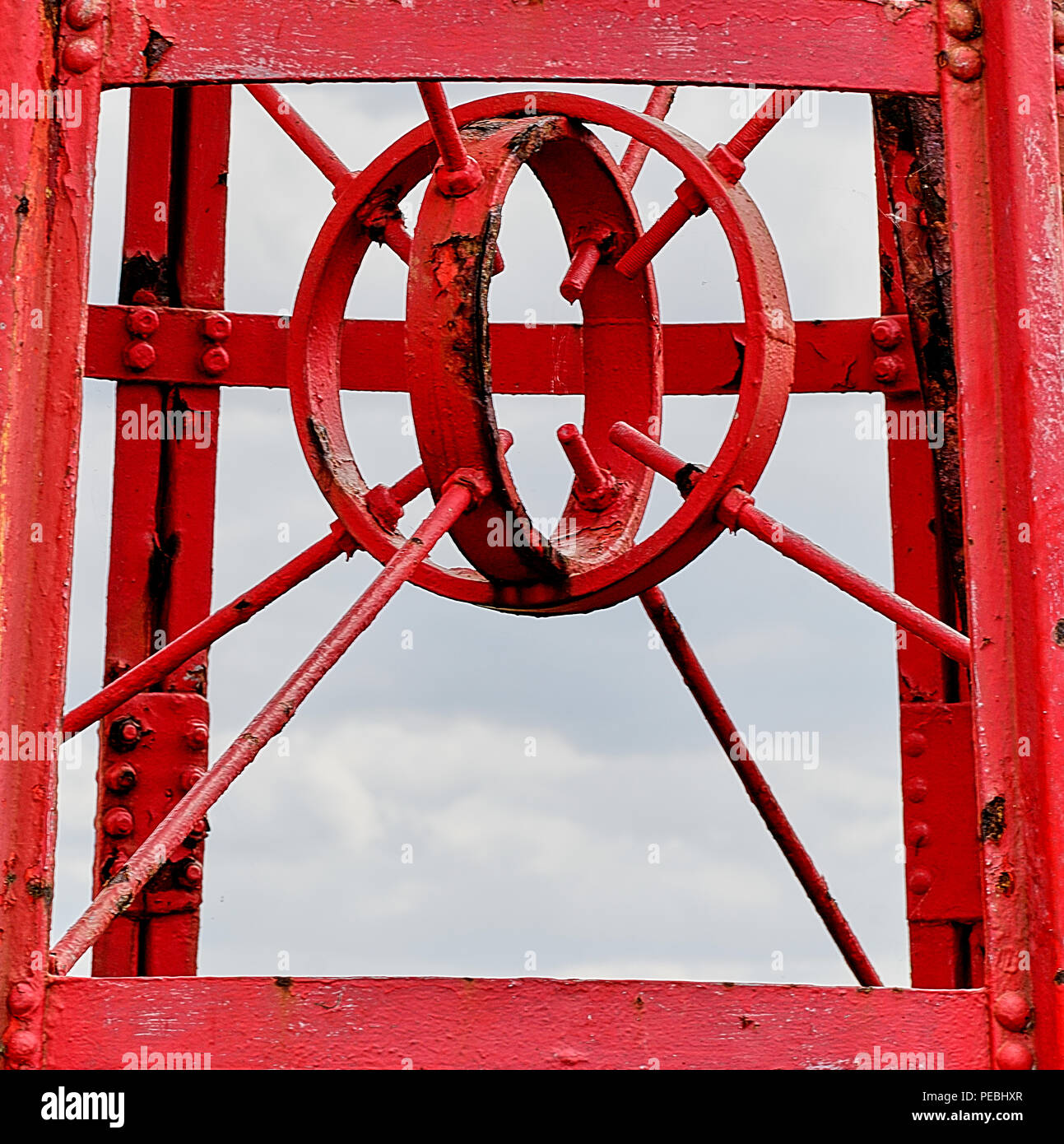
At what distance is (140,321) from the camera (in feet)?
17.3

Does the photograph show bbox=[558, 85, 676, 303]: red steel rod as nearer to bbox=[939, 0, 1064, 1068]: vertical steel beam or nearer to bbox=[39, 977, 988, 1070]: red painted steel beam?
bbox=[939, 0, 1064, 1068]: vertical steel beam

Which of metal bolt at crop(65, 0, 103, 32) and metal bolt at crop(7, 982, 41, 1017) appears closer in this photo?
metal bolt at crop(7, 982, 41, 1017)

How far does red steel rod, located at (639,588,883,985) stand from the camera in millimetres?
4383

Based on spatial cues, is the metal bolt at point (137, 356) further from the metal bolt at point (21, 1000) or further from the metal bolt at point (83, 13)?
the metal bolt at point (21, 1000)

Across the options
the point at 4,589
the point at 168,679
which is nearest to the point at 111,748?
the point at 168,679

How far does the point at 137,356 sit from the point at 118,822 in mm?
1359

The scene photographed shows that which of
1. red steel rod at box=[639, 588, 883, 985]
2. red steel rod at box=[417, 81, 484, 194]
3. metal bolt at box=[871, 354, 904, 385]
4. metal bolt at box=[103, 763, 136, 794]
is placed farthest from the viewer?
metal bolt at box=[871, 354, 904, 385]

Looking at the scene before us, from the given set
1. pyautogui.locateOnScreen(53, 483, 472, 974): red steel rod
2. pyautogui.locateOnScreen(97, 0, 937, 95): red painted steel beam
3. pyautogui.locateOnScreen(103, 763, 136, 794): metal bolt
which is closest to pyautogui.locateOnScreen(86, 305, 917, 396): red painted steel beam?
pyautogui.locateOnScreen(103, 763, 136, 794): metal bolt

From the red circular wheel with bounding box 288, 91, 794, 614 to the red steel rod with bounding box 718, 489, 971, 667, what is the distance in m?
0.34

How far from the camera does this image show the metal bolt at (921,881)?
4.96 metres

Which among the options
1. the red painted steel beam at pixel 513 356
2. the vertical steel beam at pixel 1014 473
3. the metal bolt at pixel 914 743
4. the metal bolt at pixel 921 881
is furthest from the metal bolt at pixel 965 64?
the metal bolt at pixel 921 881

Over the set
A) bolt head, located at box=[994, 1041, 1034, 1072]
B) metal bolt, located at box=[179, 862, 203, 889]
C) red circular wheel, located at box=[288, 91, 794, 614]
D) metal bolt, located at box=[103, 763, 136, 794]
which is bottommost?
bolt head, located at box=[994, 1041, 1034, 1072]
